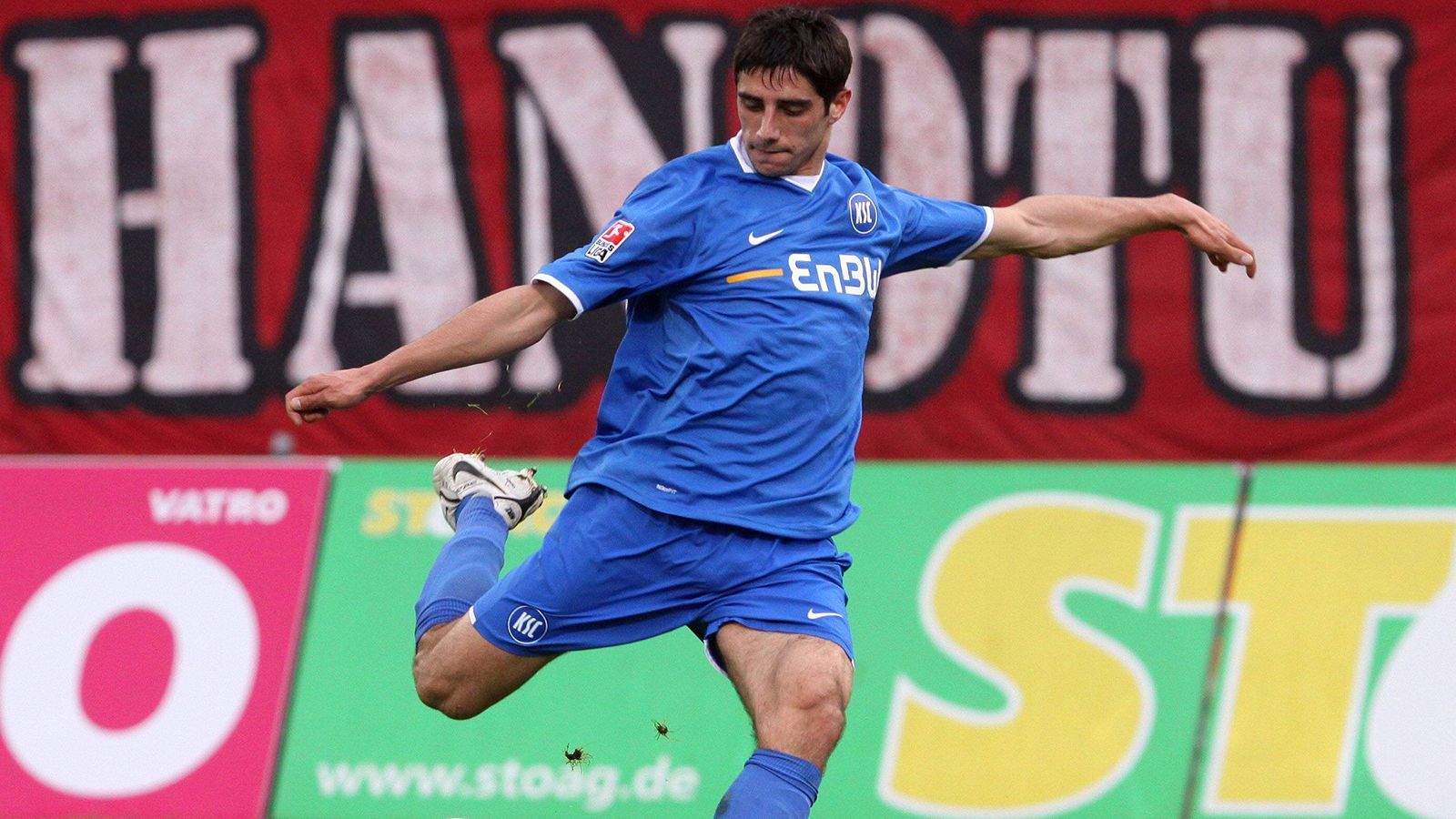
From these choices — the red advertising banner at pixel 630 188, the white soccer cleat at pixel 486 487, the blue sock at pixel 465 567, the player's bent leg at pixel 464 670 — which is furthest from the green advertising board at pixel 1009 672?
the player's bent leg at pixel 464 670

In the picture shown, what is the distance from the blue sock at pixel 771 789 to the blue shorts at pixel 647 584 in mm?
353

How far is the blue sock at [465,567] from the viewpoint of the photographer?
5570 millimetres

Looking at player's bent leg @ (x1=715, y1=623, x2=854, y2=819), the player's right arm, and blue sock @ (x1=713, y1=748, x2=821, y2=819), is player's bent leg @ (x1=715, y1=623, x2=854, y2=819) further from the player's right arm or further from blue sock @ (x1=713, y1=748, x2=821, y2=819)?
the player's right arm

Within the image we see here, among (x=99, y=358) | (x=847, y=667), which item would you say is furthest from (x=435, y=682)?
(x=99, y=358)

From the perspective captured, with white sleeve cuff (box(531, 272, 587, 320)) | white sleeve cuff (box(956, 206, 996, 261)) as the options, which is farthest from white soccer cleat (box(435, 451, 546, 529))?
white sleeve cuff (box(956, 206, 996, 261))

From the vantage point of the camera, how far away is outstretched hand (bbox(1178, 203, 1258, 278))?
219 inches

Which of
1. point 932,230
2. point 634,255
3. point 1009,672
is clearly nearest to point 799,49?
point 634,255

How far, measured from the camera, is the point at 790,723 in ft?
16.3

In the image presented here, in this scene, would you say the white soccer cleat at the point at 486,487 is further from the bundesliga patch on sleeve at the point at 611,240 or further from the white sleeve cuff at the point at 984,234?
the white sleeve cuff at the point at 984,234

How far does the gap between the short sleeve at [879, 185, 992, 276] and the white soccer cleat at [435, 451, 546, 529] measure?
1338mm

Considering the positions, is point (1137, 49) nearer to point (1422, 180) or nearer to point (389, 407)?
point (1422, 180)

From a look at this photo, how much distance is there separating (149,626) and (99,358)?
1.94 m

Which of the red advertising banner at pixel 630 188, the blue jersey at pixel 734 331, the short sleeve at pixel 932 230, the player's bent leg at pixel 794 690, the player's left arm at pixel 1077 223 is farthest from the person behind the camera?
the red advertising banner at pixel 630 188

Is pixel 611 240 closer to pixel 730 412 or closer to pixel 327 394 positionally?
pixel 730 412
